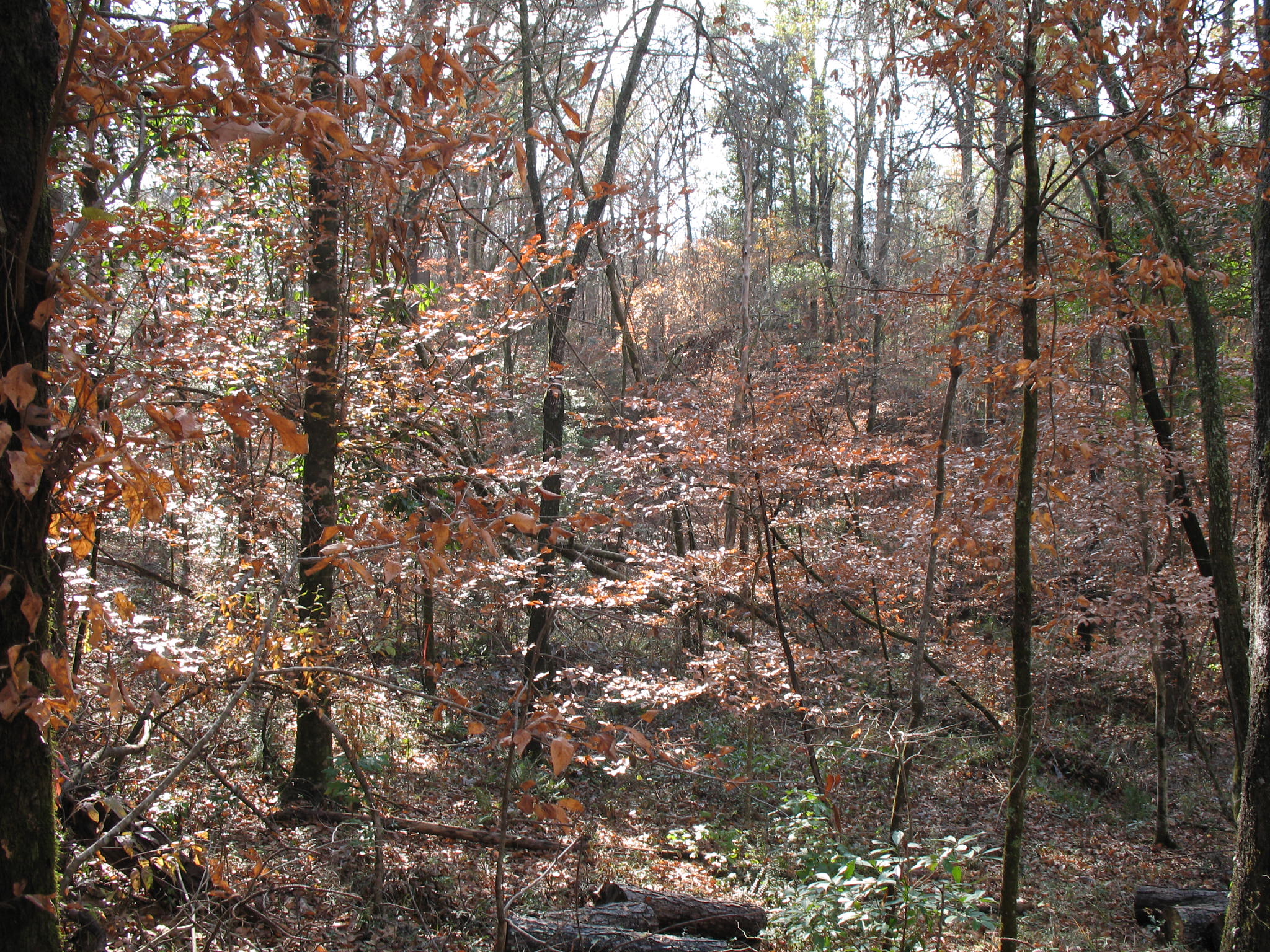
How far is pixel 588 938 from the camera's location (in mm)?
4262

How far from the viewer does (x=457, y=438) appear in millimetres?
8078

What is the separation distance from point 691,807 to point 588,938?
14.2ft

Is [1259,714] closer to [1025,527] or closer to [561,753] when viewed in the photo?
[1025,527]

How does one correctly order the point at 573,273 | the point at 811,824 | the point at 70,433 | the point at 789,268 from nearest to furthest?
1. the point at 70,433
2. the point at 811,824
3. the point at 573,273
4. the point at 789,268

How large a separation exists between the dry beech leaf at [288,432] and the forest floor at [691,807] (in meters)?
1.38

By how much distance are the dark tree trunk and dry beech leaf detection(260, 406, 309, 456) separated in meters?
0.52

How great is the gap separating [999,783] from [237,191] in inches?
418

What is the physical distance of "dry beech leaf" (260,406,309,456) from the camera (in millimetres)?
1504

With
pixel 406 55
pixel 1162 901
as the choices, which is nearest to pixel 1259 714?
pixel 1162 901

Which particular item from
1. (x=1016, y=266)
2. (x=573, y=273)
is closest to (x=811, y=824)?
(x=1016, y=266)

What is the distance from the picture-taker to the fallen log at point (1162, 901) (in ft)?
21.3

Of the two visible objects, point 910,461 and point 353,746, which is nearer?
point 353,746

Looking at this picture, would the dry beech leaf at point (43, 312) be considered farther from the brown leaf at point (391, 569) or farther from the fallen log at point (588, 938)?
the fallen log at point (588, 938)

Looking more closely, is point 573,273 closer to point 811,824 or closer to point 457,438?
point 457,438
